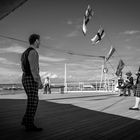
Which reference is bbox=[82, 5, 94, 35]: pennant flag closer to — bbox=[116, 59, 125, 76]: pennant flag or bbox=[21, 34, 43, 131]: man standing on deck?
bbox=[116, 59, 125, 76]: pennant flag

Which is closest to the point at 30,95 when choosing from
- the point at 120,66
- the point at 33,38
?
the point at 33,38

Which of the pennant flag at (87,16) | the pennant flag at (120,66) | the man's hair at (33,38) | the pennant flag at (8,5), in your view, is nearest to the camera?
the man's hair at (33,38)

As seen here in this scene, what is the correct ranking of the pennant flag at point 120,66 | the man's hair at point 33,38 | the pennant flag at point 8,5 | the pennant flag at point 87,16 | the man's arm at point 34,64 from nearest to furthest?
the man's arm at point 34,64
the man's hair at point 33,38
the pennant flag at point 8,5
the pennant flag at point 87,16
the pennant flag at point 120,66

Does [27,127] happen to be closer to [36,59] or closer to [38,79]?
[38,79]

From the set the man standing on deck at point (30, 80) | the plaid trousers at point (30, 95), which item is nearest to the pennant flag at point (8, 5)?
the man standing on deck at point (30, 80)

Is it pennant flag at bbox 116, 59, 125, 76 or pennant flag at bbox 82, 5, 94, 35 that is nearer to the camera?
pennant flag at bbox 82, 5, 94, 35

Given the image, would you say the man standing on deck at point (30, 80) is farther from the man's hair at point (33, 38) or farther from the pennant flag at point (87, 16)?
the pennant flag at point (87, 16)

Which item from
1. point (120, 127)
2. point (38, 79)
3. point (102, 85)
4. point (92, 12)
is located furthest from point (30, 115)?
point (102, 85)

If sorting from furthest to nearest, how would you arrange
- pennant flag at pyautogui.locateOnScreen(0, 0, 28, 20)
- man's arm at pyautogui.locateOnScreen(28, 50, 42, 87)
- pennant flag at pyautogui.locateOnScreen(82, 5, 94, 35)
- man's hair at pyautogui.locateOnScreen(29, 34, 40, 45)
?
pennant flag at pyautogui.locateOnScreen(82, 5, 94, 35) → pennant flag at pyautogui.locateOnScreen(0, 0, 28, 20) → man's hair at pyautogui.locateOnScreen(29, 34, 40, 45) → man's arm at pyautogui.locateOnScreen(28, 50, 42, 87)

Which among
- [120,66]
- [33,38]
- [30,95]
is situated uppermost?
[120,66]

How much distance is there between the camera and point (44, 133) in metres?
3.37

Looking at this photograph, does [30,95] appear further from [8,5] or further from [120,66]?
[120,66]

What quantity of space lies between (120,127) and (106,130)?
0.37 metres

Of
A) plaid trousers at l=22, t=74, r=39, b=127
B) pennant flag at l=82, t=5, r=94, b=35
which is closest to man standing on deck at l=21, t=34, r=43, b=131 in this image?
plaid trousers at l=22, t=74, r=39, b=127
